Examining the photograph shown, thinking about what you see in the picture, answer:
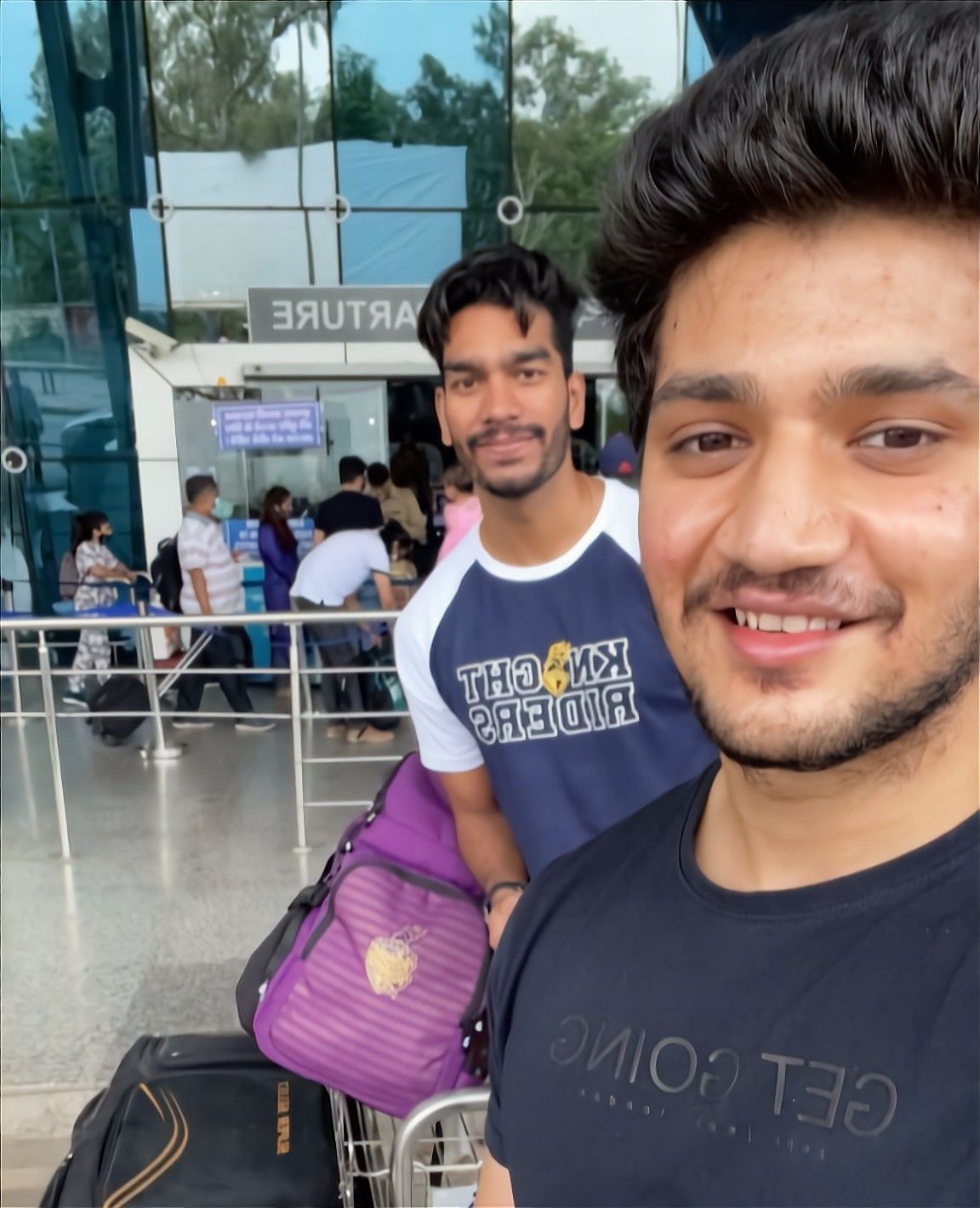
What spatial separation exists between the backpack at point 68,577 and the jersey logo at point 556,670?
4.75m

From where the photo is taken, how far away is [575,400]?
5.00 feet

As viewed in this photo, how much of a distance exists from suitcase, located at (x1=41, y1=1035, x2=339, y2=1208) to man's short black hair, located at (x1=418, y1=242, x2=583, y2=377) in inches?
52.2

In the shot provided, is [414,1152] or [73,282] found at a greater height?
[73,282]

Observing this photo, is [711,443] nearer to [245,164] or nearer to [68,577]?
[245,164]

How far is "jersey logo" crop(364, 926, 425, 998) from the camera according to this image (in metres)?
1.30

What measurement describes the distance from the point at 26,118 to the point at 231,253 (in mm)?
1297

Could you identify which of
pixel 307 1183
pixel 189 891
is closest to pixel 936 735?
pixel 307 1183

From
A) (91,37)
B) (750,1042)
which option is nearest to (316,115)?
(91,37)

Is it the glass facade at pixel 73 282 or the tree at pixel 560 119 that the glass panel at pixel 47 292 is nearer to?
the glass facade at pixel 73 282

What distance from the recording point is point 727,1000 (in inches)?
23.6

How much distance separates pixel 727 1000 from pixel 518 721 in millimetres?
727

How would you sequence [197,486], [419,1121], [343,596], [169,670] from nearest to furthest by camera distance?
[419,1121]
[169,670]
[343,596]
[197,486]

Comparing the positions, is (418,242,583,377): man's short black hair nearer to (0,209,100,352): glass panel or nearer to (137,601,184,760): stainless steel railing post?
(137,601,184,760): stainless steel railing post

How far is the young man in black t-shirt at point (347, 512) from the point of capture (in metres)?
4.16
